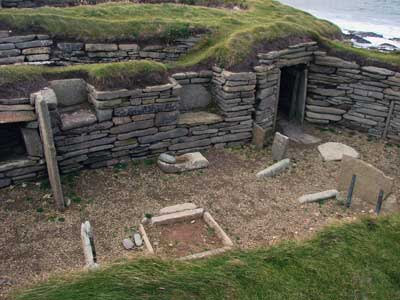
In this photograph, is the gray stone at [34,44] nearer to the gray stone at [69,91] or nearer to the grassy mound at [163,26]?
Result: the grassy mound at [163,26]

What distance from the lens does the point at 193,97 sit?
10016mm

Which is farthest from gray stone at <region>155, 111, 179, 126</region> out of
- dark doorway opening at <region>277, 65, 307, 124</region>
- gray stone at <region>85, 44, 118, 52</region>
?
dark doorway opening at <region>277, 65, 307, 124</region>

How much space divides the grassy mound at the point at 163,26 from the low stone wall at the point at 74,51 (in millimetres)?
229

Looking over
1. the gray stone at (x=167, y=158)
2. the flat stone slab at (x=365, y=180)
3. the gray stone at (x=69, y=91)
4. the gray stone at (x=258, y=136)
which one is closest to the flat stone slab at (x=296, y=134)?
the gray stone at (x=258, y=136)

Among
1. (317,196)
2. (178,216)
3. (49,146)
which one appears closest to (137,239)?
(178,216)

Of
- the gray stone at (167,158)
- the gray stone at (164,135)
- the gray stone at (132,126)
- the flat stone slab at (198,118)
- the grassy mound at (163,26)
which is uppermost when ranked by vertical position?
the grassy mound at (163,26)

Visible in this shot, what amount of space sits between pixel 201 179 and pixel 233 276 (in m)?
4.29

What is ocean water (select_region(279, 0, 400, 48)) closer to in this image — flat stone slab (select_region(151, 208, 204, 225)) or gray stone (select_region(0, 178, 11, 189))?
flat stone slab (select_region(151, 208, 204, 225))

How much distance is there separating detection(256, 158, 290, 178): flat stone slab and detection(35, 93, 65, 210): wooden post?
419cm

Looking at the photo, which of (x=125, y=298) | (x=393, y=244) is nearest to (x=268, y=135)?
(x=393, y=244)

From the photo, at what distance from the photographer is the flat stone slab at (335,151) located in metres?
9.82

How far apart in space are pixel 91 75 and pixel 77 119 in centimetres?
110

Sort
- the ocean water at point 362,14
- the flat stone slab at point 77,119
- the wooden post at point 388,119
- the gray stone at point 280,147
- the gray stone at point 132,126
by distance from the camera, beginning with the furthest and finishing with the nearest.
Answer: the ocean water at point 362,14, the wooden post at point 388,119, the gray stone at point 280,147, the gray stone at point 132,126, the flat stone slab at point 77,119

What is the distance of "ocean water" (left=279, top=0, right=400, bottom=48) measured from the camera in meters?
30.0
